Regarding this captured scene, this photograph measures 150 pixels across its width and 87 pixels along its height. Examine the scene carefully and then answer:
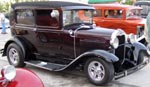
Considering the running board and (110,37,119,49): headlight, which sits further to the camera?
the running board

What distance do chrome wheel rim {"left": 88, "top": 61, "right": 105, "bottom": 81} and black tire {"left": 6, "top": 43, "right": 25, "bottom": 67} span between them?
201cm

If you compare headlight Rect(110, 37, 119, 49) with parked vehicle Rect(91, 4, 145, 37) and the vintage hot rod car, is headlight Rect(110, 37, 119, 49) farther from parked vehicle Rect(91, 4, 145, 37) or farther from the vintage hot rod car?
parked vehicle Rect(91, 4, 145, 37)

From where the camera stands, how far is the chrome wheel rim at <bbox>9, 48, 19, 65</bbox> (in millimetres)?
7304

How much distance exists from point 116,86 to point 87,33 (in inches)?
51.7

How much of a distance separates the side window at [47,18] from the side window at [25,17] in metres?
0.23

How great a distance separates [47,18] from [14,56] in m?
1.41

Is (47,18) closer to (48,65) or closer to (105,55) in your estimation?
(48,65)

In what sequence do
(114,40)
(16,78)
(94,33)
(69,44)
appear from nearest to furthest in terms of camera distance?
(16,78), (114,40), (94,33), (69,44)

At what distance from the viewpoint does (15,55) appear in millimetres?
7375

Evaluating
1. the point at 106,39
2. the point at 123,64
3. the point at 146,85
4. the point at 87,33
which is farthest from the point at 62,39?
the point at 146,85

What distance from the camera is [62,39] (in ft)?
21.6

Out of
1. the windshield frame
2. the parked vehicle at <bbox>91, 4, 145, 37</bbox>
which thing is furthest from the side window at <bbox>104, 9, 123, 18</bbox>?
the windshield frame

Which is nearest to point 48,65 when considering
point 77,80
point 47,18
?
point 77,80

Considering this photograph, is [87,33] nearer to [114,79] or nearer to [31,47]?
[114,79]
